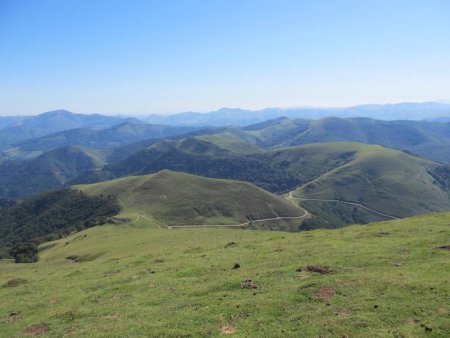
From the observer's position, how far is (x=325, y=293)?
27750mm

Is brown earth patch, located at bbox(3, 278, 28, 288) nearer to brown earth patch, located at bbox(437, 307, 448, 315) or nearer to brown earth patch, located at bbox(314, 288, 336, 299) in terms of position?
brown earth patch, located at bbox(314, 288, 336, 299)

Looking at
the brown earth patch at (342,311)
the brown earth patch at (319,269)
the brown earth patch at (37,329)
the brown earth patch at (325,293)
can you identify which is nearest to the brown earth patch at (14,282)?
the brown earth patch at (37,329)

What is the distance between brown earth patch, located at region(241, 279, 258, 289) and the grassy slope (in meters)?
0.49

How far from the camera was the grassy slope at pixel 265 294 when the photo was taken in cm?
2375

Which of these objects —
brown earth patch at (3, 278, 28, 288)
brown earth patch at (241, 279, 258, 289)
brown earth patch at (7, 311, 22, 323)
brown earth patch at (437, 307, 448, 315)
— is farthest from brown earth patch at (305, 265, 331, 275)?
brown earth patch at (3, 278, 28, 288)

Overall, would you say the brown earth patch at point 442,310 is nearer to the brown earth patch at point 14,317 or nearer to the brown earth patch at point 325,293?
the brown earth patch at point 325,293

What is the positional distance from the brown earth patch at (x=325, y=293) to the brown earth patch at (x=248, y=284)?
518 centimetres

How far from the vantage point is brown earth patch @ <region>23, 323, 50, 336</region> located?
27562 millimetres

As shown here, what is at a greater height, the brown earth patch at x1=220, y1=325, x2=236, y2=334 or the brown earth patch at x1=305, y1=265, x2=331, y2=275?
the brown earth patch at x1=220, y1=325, x2=236, y2=334

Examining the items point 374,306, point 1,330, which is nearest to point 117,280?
point 1,330

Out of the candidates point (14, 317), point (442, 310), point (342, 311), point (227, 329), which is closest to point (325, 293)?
point (342, 311)

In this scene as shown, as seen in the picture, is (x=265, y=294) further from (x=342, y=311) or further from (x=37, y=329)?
(x=37, y=329)

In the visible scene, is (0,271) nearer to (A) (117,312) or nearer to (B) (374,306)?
(A) (117,312)

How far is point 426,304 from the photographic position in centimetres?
2447
